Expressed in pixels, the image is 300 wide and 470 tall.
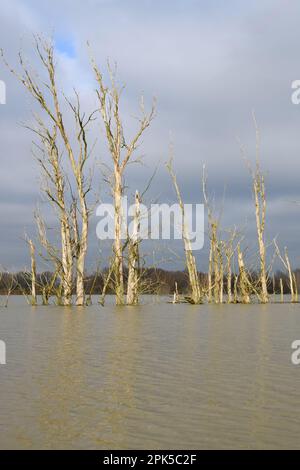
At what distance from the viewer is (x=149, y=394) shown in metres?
4.92

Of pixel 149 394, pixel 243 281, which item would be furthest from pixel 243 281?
pixel 149 394

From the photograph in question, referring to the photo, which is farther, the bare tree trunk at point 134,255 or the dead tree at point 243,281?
the dead tree at point 243,281

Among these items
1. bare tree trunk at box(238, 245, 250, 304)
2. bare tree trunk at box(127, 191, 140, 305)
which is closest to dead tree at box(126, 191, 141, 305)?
bare tree trunk at box(127, 191, 140, 305)

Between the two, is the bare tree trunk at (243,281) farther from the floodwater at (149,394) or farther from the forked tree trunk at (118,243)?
the floodwater at (149,394)

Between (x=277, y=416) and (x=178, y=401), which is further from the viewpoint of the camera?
(x=178, y=401)

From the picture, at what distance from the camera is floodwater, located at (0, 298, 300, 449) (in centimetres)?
359

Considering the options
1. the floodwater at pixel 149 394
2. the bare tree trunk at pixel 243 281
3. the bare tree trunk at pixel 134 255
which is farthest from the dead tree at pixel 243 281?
the floodwater at pixel 149 394

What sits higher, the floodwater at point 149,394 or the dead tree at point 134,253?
the dead tree at point 134,253

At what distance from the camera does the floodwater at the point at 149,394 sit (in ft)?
11.8

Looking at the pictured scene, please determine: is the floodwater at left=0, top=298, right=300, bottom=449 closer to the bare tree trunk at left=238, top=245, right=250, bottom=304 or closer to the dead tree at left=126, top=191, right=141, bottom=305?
the dead tree at left=126, top=191, right=141, bottom=305
